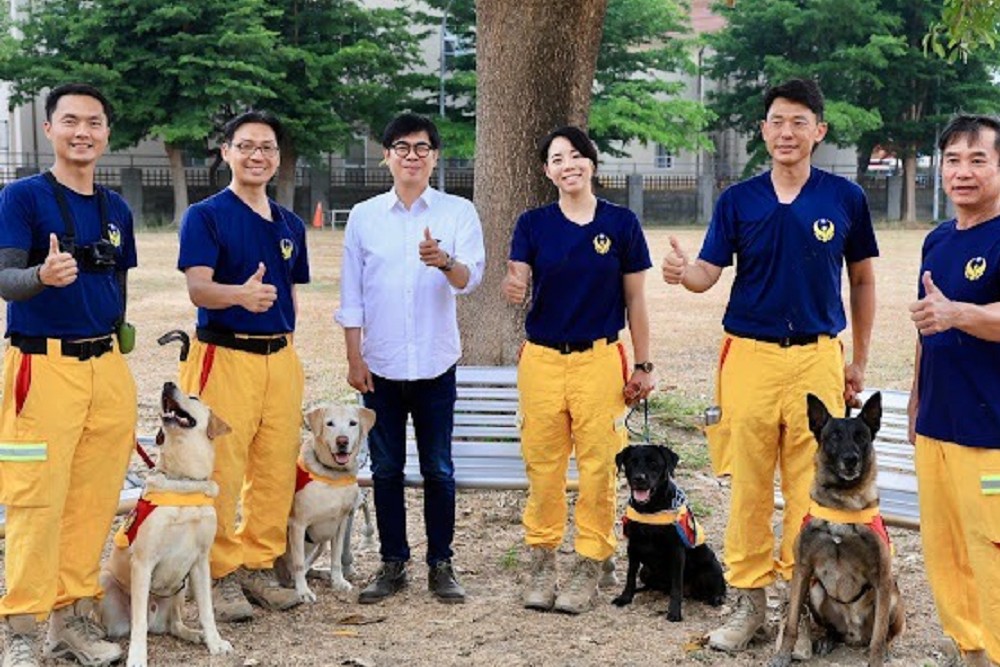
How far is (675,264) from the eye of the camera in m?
4.95

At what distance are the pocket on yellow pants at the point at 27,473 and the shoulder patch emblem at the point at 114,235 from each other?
856mm

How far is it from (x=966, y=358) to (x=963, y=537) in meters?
0.67

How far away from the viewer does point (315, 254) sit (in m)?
28.8

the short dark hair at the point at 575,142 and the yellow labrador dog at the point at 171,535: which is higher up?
the short dark hair at the point at 575,142

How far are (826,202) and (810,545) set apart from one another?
141 centimetres

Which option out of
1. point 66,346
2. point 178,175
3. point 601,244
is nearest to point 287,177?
point 178,175

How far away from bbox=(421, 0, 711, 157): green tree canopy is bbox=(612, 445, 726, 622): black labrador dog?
111 feet

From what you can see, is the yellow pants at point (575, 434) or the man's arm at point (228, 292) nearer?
the man's arm at point (228, 292)

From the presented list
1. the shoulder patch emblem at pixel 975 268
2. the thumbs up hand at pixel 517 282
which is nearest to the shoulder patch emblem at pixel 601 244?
the thumbs up hand at pixel 517 282

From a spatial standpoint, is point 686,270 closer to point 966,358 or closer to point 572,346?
point 572,346

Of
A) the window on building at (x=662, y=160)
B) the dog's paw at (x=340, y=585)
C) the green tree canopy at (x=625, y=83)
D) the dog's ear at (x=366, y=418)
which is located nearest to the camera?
the dog's ear at (x=366, y=418)

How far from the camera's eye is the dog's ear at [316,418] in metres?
5.59

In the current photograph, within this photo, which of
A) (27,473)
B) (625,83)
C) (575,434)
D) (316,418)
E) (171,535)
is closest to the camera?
(27,473)

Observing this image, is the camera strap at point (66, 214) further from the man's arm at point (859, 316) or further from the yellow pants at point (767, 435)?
the man's arm at point (859, 316)
